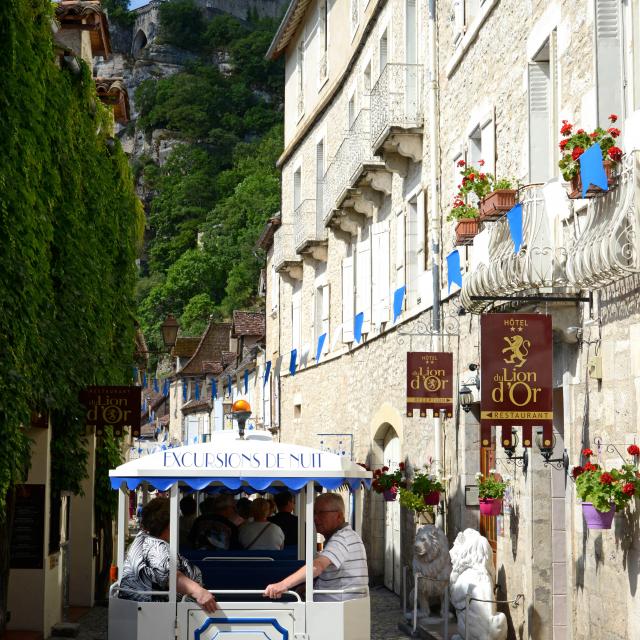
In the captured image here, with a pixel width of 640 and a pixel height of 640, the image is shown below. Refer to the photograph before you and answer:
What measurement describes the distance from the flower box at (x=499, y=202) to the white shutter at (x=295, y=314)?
59.6 ft

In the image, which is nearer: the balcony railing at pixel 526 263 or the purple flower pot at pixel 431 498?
the balcony railing at pixel 526 263

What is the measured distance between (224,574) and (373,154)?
40.5ft

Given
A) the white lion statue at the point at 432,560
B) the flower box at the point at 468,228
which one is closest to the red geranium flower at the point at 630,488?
the flower box at the point at 468,228

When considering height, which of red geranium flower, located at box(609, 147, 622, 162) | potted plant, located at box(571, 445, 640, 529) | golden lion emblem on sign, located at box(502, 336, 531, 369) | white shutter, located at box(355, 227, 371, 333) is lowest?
potted plant, located at box(571, 445, 640, 529)

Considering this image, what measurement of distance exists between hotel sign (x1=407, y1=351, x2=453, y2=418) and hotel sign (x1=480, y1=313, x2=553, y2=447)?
16.9 ft

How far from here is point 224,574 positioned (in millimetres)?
10242

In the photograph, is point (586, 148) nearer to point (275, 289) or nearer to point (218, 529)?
point (218, 529)

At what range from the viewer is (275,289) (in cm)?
3575

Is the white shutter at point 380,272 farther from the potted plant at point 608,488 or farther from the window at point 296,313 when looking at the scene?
the potted plant at point 608,488

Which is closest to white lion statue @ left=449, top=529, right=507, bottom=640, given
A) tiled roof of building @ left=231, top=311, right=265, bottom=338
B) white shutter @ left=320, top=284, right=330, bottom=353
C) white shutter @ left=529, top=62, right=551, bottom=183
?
white shutter @ left=529, top=62, right=551, bottom=183

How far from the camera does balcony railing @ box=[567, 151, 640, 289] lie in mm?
9195

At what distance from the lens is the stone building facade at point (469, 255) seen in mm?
10680

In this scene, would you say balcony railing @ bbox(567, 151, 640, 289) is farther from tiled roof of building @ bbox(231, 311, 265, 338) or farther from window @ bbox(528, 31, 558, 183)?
tiled roof of building @ bbox(231, 311, 265, 338)

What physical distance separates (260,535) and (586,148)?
189 inches
